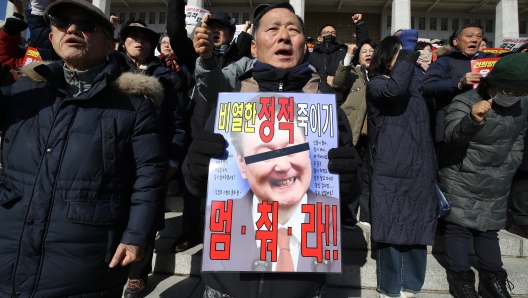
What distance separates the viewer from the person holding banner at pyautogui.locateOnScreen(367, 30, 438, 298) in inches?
107

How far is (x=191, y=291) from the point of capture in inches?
121

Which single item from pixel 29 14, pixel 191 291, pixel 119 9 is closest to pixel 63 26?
pixel 29 14

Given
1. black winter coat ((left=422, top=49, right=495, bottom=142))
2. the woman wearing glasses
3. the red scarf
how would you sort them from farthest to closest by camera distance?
the red scarf, black winter coat ((left=422, top=49, right=495, bottom=142)), the woman wearing glasses

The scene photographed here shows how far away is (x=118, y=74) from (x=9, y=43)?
263 centimetres

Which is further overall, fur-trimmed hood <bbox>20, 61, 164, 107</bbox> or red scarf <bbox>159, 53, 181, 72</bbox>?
red scarf <bbox>159, 53, 181, 72</bbox>

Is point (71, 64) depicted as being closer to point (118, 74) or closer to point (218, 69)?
point (118, 74)

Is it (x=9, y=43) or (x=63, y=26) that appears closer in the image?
(x=63, y=26)

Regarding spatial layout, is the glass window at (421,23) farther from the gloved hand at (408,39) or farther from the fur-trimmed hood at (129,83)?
the fur-trimmed hood at (129,83)

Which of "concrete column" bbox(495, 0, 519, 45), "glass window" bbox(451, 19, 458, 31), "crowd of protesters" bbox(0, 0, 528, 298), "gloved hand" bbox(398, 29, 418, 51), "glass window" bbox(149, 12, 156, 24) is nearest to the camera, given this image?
"crowd of protesters" bbox(0, 0, 528, 298)

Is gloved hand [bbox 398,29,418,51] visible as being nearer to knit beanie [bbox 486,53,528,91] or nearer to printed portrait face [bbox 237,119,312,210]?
knit beanie [bbox 486,53,528,91]

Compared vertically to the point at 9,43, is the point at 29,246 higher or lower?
lower

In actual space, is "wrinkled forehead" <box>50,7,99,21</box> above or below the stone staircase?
above

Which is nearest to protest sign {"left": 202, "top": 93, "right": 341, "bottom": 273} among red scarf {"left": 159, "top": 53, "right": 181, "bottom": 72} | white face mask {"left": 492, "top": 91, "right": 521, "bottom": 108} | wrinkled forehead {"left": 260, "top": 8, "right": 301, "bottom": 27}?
wrinkled forehead {"left": 260, "top": 8, "right": 301, "bottom": 27}

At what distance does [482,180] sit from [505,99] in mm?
723
